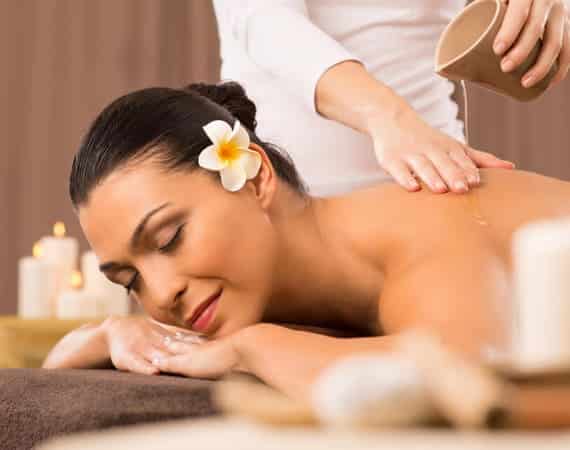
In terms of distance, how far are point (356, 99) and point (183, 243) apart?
1.52ft

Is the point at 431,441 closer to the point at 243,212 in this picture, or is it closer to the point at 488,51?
the point at 243,212

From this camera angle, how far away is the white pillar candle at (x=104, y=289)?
10.6ft

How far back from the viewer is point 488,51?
5.66ft

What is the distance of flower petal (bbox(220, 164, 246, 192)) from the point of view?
169 cm

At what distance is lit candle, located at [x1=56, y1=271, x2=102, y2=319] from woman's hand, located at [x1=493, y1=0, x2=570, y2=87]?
1752 millimetres

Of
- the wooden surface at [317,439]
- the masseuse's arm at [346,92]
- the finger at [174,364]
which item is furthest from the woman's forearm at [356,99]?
the wooden surface at [317,439]

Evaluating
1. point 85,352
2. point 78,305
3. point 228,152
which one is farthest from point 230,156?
point 78,305

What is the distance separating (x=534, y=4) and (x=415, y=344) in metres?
1.36

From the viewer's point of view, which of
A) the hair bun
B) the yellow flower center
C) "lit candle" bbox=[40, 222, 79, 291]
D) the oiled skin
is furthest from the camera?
"lit candle" bbox=[40, 222, 79, 291]

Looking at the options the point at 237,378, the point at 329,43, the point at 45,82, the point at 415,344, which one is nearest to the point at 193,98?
the point at 329,43

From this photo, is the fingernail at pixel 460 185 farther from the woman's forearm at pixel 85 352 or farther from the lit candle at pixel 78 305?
the lit candle at pixel 78 305

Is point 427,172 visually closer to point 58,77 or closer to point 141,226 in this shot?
point 141,226

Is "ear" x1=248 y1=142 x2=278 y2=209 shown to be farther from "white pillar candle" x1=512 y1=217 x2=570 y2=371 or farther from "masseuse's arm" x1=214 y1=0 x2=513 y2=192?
"white pillar candle" x1=512 y1=217 x2=570 y2=371

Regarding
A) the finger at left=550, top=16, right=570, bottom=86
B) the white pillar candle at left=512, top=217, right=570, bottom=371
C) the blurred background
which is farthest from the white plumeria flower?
the blurred background
